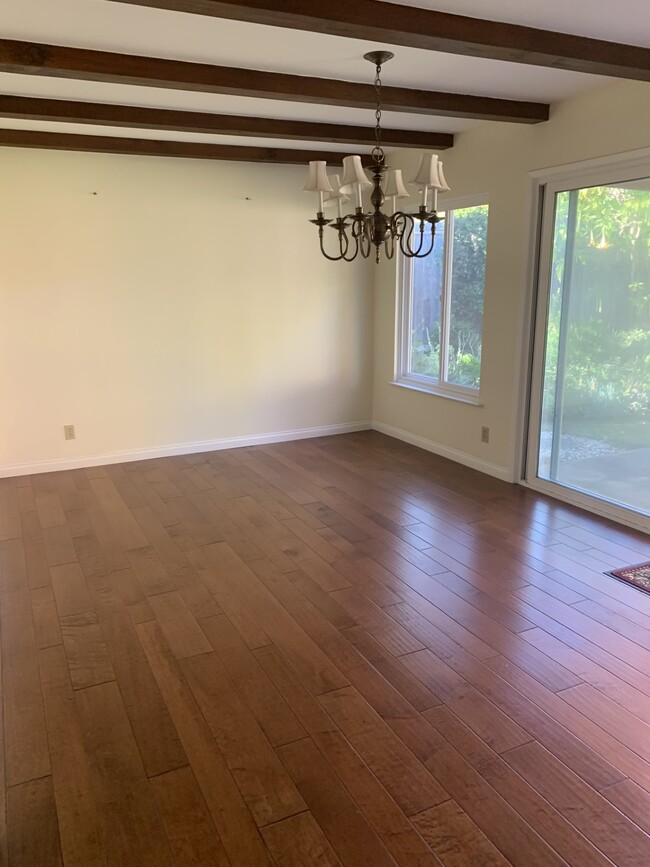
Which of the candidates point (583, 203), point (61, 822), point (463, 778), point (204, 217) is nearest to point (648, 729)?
point (463, 778)

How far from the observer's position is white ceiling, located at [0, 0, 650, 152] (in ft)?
7.98

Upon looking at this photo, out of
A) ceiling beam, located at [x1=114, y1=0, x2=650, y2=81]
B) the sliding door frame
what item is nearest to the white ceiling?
ceiling beam, located at [x1=114, y1=0, x2=650, y2=81]

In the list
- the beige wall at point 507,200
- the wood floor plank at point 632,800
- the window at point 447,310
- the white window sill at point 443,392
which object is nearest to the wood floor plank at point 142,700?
the wood floor plank at point 632,800

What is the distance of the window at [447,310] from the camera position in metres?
4.87

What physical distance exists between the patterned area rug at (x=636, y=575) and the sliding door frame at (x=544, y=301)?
1.72 feet

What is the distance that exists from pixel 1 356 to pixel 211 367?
1.63 m

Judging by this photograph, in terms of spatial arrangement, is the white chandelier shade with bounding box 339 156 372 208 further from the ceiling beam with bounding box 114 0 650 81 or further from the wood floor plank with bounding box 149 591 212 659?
the wood floor plank with bounding box 149 591 212 659

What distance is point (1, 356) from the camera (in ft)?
15.7

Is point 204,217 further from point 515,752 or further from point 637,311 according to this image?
point 515,752

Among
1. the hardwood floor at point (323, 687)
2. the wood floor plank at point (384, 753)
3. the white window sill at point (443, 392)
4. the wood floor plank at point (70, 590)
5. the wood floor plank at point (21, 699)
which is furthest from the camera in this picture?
the white window sill at point (443, 392)

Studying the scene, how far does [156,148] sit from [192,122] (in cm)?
82

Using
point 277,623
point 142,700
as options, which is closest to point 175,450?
point 277,623

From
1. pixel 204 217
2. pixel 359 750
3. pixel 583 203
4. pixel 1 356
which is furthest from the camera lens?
pixel 204 217

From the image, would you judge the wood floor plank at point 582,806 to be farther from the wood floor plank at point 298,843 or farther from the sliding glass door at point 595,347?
the sliding glass door at point 595,347
